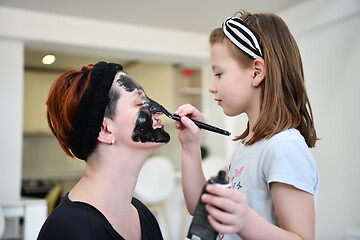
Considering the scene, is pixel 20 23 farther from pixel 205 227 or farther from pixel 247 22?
pixel 205 227

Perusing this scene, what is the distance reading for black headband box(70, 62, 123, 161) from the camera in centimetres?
103

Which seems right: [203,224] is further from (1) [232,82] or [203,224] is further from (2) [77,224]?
(1) [232,82]

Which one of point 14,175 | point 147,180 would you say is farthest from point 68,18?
point 147,180

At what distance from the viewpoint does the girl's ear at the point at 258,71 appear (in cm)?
106

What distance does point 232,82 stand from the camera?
3.53ft

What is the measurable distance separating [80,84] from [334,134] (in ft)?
8.65

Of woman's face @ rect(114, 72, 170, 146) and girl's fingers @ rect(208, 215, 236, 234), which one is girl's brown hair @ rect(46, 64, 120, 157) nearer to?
woman's face @ rect(114, 72, 170, 146)

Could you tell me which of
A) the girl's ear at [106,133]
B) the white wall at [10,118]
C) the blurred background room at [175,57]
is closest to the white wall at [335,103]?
the blurred background room at [175,57]

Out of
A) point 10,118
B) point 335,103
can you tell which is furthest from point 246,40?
point 10,118

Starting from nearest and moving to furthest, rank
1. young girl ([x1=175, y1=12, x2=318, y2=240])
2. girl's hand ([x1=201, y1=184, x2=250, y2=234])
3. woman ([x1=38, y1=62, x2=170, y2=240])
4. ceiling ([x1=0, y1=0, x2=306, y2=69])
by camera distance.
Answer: girl's hand ([x1=201, y1=184, x2=250, y2=234])
young girl ([x1=175, y1=12, x2=318, y2=240])
woman ([x1=38, y1=62, x2=170, y2=240])
ceiling ([x1=0, y1=0, x2=306, y2=69])

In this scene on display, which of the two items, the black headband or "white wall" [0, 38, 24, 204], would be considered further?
"white wall" [0, 38, 24, 204]

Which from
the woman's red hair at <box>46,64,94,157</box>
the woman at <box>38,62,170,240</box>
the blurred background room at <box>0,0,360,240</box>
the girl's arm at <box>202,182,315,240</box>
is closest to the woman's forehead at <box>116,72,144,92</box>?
the woman at <box>38,62,170,240</box>

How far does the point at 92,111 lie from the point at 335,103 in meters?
2.63

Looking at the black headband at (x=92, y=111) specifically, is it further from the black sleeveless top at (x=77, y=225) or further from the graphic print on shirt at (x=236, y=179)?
the graphic print on shirt at (x=236, y=179)
